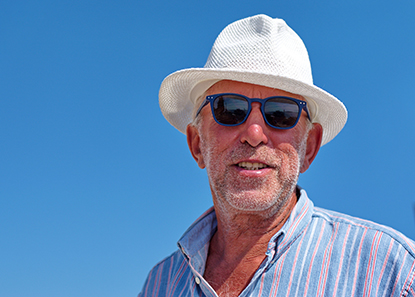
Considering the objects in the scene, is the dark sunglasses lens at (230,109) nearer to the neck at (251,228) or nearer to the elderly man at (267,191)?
the elderly man at (267,191)

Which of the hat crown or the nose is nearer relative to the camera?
the nose

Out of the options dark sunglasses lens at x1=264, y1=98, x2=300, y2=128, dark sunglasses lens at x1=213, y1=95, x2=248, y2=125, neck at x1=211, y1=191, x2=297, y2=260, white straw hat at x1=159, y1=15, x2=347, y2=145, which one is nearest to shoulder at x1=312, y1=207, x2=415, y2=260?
neck at x1=211, y1=191, x2=297, y2=260

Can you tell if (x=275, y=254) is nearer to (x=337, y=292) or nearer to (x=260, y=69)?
(x=337, y=292)

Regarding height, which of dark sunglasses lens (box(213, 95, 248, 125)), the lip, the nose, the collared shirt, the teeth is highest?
dark sunglasses lens (box(213, 95, 248, 125))

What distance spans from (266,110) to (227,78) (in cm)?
43

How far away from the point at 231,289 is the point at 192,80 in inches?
74.8

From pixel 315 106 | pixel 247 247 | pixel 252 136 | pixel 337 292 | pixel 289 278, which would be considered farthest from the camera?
pixel 315 106

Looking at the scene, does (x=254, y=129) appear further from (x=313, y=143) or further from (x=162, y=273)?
(x=162, y=273)

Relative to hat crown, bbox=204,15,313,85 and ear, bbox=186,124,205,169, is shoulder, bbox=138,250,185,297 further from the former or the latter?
hat crown, bbox=204,15,313,85

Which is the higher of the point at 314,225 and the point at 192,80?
the point at 192,80

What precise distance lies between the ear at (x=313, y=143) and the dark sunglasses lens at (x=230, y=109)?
2.51ft

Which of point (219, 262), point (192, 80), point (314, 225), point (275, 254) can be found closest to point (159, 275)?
point (219, 262)

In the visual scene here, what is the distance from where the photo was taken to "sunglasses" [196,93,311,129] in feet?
11.1

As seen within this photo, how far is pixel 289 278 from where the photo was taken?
3.08m
